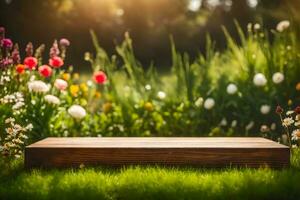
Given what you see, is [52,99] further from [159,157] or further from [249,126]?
[249,126]

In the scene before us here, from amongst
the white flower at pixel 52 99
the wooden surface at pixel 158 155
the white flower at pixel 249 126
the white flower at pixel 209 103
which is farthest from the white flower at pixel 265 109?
the white flower at pixel 52 99

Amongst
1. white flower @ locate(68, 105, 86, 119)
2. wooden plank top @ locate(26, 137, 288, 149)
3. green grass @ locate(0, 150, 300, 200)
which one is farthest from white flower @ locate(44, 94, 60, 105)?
green grass @ locate(0, 150, 300, 200)

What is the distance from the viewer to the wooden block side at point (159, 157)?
3.84 metres

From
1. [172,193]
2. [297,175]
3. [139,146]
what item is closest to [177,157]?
[139,146]

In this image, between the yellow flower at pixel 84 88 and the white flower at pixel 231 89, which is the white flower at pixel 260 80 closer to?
the white flower at pixel 231 89

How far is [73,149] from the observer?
3855 millimetres

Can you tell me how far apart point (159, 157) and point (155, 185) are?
0.44 meters

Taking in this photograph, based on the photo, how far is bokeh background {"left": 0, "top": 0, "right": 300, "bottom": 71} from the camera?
54.2 feet

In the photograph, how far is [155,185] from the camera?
344 cm

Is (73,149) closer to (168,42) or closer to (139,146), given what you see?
(139,146)

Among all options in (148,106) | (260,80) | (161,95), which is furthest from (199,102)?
→ (260,80)

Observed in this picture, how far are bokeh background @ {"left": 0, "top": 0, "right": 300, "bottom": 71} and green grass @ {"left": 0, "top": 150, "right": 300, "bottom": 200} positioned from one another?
446 inches

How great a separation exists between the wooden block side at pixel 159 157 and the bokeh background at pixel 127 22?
36.0 ft

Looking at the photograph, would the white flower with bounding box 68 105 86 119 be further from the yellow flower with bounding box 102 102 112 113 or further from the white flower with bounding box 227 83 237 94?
the white flower with bounding box 227 83 237 94
